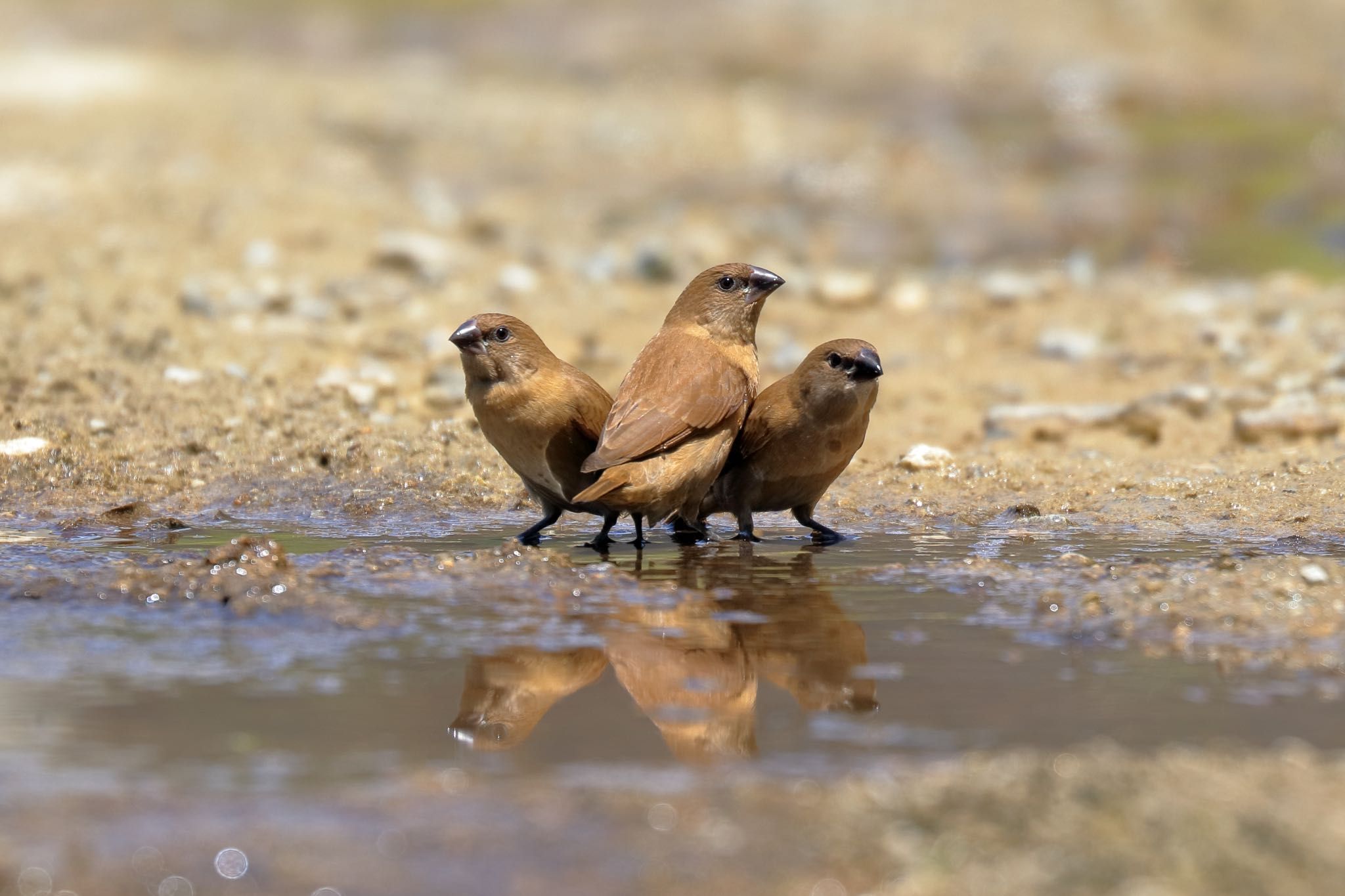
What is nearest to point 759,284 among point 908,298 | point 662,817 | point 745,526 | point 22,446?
point 745,526

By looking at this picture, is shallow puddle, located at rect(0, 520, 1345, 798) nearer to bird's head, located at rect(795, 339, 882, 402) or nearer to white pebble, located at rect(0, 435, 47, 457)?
bird's head, located at rect(795, 339, 882, 402)

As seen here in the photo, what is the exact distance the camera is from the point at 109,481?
6957mm

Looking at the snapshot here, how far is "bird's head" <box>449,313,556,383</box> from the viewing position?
579 cm

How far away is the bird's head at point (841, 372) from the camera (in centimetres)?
595

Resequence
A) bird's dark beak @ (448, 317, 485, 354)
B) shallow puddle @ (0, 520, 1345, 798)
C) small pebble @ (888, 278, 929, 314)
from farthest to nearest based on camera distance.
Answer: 1. small pebble @ (888, 278, 929, 314)
2. bird's dark beak @ (448, 317, 485, 354)
3. shallow puddle @ (0, 520, 1345, 798)

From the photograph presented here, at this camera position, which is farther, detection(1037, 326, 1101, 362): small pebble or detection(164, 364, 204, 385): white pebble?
detection(1037, 326, 1101, 362): small pebble

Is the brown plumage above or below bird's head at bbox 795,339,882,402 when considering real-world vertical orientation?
below

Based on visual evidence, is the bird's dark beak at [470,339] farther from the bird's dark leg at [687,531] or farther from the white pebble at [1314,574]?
the white pebble at [1314,574]

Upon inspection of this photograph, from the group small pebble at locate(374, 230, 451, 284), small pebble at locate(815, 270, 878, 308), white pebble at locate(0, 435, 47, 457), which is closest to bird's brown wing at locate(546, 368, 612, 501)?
white pebble at locate(0, 435, 47, 457)

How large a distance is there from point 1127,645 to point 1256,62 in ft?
67.7

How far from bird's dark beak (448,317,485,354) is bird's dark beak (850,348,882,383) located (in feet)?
4.40

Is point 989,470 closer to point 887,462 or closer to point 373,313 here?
point 887,462

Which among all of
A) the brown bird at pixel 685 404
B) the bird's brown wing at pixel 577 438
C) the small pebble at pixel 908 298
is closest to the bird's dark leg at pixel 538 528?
the bird's brown wing at pixel 577 438

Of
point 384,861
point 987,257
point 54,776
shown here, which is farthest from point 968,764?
point 987,257
